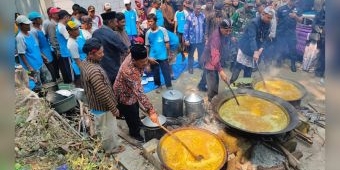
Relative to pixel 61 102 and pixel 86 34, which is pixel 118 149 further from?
pixel 86 34

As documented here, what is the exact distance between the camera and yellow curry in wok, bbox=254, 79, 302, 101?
674 cm

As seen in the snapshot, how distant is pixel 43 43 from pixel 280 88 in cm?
672

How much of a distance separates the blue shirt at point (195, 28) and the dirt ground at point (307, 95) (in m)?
1.18

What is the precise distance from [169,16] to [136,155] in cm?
723

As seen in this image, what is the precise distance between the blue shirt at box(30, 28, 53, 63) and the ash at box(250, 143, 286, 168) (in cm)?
653

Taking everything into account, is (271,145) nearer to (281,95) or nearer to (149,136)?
(281,95)

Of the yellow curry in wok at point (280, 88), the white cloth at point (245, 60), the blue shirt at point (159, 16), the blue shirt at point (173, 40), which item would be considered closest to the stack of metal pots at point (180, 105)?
the yellow curry in wok at point (280, 88)

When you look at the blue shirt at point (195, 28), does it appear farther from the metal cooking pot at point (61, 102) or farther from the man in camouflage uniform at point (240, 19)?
the metal cooking pot at point (61, 102)

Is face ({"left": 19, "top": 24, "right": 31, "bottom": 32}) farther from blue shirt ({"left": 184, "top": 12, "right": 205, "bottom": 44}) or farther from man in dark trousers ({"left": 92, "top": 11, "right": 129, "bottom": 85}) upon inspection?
blue shirt ({"left": 184, "top": 12, "right": 205, "bottom": 44})

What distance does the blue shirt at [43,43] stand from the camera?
834 cm

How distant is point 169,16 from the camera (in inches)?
461

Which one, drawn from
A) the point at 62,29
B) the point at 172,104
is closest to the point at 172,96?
the point at 172,104

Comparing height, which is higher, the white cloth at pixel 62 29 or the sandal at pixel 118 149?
the white cloth at pixel 62 29

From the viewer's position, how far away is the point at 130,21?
35.8 feet
